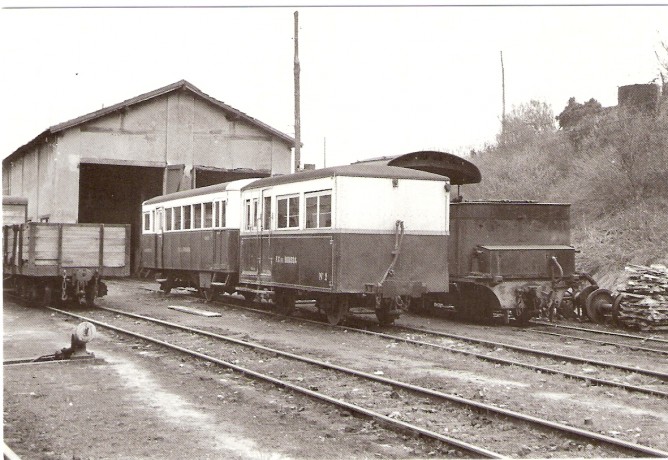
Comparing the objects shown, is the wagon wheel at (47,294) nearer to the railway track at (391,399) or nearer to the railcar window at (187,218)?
the railcar window at (187,218)

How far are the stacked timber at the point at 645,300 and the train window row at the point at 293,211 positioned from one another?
604 centimetres

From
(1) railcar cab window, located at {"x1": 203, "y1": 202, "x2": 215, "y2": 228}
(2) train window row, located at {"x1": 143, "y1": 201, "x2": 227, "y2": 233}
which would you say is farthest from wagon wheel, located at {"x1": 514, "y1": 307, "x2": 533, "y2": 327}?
(1) railcar cab window, located at {"x1": 203, "y1": 202, "x2": 215, "y2": 228}

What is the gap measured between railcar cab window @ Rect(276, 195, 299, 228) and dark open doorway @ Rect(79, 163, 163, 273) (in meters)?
18.8

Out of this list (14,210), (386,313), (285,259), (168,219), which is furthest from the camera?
(168,219)

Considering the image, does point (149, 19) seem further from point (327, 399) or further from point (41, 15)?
point (327, 399)

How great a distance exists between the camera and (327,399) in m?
8.72

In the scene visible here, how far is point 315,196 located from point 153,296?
10.1 metres

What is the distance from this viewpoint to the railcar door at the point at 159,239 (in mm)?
23391

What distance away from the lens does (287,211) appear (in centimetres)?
1574

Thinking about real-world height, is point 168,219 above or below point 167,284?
above

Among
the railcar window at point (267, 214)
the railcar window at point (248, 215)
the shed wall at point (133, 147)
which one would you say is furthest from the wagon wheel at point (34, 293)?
the shed wall at point (133, 147)

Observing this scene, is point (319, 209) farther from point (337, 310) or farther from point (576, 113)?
point (576, 113)

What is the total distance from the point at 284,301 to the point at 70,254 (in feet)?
16.2

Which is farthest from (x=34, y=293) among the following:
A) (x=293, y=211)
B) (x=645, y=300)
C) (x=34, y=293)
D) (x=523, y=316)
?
(x=645, y=300)
